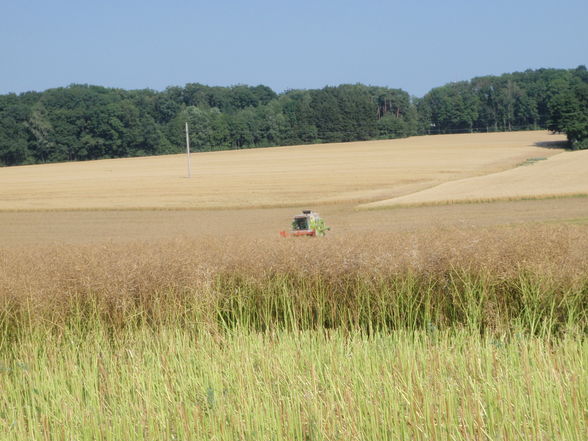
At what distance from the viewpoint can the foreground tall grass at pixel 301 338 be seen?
209 inches

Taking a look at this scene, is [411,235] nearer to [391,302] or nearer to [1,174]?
[391,302]

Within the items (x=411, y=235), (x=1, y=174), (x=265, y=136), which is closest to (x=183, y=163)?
(x=1, y=174)

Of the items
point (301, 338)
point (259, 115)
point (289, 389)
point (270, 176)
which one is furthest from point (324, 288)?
point (259, 115)

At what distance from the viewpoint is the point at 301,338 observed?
741 centimetres

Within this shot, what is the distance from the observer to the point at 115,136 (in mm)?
103000

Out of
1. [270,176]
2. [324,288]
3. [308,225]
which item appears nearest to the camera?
[324,288]

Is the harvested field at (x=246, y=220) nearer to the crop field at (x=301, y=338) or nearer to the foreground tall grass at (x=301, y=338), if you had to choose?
the crop field at (x=301, y=338)

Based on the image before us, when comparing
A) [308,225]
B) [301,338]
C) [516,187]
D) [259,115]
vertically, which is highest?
[259,115]

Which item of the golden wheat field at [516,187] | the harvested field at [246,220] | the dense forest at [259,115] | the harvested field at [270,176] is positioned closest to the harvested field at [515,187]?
the golden wheat field at [516,187]

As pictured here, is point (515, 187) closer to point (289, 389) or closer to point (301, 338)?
point (301, 338)

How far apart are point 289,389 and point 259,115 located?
369 ft

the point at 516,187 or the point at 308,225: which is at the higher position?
the point at 308,225

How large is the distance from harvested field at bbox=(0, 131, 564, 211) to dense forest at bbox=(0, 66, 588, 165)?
42.9 feet

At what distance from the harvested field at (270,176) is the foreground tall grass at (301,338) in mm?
31370
